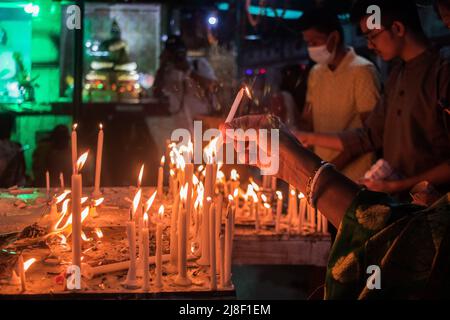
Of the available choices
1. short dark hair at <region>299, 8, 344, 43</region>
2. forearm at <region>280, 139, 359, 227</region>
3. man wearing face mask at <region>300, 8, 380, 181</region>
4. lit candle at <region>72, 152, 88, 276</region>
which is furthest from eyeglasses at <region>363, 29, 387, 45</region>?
lit candle at <region>72, 152, 88, 276</region>

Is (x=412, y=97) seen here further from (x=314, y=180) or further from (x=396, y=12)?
(x=314, y=180)

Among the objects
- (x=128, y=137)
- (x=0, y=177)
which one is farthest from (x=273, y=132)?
(x=128, y=137)

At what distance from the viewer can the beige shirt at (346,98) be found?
14.7 feet

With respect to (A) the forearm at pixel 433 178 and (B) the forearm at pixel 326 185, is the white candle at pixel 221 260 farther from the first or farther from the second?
(A) the forearm at pixel 433 178

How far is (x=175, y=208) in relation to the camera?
2.03 m

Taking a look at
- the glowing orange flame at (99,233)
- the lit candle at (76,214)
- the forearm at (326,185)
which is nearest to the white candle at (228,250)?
the forearm at (326,185)

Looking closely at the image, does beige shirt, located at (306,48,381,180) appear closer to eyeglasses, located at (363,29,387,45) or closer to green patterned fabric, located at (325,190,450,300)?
eyeglasses, located at (363,29,387,45)

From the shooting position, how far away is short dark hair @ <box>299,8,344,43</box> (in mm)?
4546

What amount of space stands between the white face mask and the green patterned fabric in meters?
3.28

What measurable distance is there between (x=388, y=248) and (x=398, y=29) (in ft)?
8.20

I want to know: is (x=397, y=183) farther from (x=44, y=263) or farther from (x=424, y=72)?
(x=44, y=263)

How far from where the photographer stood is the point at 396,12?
3572 mm

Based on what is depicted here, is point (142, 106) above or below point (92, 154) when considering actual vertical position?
above

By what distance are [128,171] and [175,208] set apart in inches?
249
